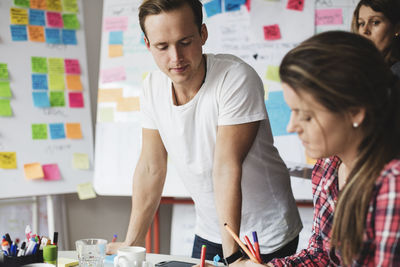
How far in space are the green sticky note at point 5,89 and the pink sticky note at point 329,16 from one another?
→ 155 cm

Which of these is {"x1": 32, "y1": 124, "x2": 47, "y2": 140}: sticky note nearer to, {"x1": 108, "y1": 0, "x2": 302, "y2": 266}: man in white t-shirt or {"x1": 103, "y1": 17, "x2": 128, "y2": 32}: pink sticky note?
{"x1": 103, "y1": 17, "x2": 128, "y2": 32}: pink sticky note

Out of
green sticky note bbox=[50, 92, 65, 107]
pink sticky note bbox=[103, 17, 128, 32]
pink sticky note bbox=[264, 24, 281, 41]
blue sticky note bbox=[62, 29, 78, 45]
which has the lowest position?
green sticky note bbox=[50, 92, 65, 107]

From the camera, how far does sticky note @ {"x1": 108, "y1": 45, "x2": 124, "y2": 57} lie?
2549 millimetres

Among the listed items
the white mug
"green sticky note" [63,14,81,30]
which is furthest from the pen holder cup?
"green sticky note" [63,14,81,30]

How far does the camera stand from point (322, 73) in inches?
33.4

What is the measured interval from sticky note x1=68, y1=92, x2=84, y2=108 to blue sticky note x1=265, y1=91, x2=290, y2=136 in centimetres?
100

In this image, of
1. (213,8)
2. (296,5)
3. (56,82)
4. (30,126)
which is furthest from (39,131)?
(296,5)

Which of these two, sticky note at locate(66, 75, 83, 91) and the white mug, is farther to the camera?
sticky note at locate(66, 75, 83, 91)

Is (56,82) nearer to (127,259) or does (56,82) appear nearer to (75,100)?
(75,100)

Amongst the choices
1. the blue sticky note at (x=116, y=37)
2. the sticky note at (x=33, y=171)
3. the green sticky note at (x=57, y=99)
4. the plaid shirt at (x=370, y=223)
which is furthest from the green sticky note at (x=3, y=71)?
the plaid shirt at (x=370, y=223)

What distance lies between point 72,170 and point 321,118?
6.15ft

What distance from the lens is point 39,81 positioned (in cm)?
246

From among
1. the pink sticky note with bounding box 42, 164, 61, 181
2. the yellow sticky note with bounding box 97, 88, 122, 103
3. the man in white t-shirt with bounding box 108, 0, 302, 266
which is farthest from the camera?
the yellow sticky note with bounding box 97, 88, 122, 103

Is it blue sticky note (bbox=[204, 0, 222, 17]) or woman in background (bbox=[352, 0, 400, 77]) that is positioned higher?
blue sticky note (bbox=[204, 0, 222, 17])
